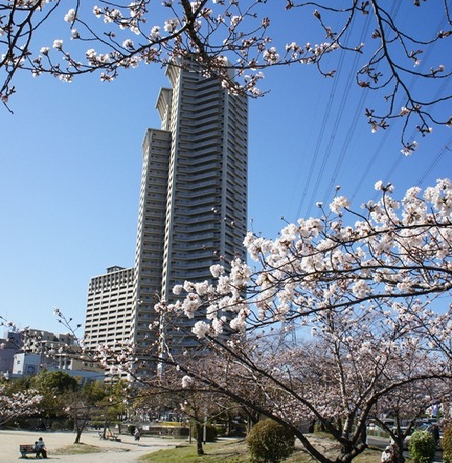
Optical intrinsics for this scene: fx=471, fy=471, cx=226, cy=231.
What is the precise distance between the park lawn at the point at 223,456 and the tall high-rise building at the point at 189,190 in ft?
138

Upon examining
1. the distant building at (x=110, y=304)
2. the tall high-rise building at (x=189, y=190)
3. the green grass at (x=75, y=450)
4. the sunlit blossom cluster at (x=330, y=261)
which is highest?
the tall high-rise building at (x=189, y=190)

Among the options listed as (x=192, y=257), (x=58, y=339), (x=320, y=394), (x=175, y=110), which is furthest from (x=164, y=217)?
(x=58, y=339)

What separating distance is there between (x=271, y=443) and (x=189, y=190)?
185 ft

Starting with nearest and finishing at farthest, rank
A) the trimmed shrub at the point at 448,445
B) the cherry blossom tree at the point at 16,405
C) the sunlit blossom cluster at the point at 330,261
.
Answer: the sunlit blossom cluster at the point at 330,261
the trimmed shrub at the point at 448,445
the cherry blossom tree at the point at 16,405

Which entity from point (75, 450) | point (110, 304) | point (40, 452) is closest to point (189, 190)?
point (110, 304)

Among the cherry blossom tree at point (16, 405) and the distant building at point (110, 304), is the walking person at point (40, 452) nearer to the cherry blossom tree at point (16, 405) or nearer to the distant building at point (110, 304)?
the cherry blossom tree at point (16, 405)

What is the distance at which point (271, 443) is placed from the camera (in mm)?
12633

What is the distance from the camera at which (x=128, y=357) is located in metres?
4.91

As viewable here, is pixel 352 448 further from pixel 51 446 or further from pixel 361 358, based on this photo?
pixel 51 446

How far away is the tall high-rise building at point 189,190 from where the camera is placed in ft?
207

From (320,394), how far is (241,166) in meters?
57.5

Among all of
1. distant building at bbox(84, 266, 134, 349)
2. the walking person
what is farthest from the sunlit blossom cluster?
distant building at bbox(84, 266, 134, 349)

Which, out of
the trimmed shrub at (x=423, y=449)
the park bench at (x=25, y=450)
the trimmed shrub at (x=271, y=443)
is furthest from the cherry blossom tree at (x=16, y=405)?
the trimmed shrub at (x=423, y=449)

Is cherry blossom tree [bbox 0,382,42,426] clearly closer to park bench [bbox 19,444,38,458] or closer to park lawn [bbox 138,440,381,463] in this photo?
park bench [bbox 19,444,38,458]
